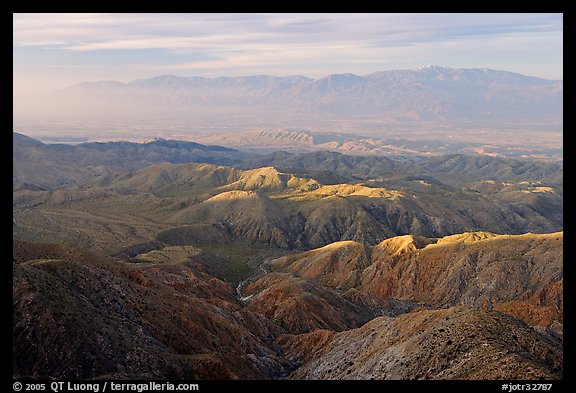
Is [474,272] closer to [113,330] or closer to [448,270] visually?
[448,270]

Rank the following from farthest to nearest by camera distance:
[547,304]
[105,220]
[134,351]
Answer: [105,220], [547,304], [134,351]

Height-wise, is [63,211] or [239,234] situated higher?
[63,211]

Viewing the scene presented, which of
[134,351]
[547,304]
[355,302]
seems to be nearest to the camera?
[134,351]

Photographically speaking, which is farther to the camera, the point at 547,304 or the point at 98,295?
the point at 547,304

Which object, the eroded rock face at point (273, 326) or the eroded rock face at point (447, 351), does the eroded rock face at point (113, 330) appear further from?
the eroded rock face at point (447, 351)

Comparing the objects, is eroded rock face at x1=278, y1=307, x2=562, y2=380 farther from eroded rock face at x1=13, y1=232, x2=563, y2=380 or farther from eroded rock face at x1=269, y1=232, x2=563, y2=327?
eroded rock face at x1=269, y1=232, x2=563, y2=327
